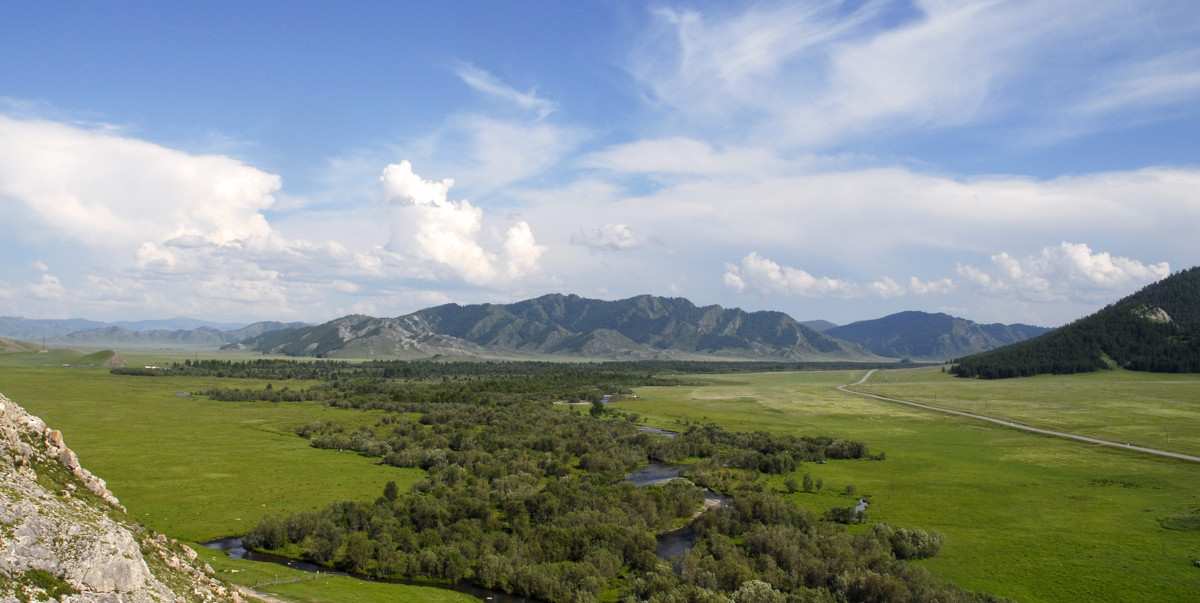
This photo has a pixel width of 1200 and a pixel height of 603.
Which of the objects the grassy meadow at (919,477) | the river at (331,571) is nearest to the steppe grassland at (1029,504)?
the grassy meadow at (919,477)

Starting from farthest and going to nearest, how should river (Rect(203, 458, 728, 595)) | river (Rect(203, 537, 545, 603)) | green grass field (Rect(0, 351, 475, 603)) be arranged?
1. river (Rect(203, 458, 728, 595))
2. river (Rect(203, 537, 545, 603))
3. green grass field (Rect(0, 351, 475, 603))

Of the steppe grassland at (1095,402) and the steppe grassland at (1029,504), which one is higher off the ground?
the steppe grassland at (1095,402)

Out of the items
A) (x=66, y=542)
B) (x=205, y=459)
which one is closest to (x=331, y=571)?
(x=66, y=542)

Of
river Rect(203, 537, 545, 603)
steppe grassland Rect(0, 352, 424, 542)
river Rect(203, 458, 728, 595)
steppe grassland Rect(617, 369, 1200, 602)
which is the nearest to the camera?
steppe grassland Rect(617, 369, 1200, 602)

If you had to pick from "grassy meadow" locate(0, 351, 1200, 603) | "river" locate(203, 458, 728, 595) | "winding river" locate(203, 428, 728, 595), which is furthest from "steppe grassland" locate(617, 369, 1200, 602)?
"river" locate(203, 458, 728, 595)

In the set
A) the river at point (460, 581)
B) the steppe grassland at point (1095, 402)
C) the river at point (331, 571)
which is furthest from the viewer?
the steppe grassland at point (1095, 402)

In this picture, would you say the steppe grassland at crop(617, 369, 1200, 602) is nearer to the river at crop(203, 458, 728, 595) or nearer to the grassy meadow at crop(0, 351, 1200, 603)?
the grassy meadow at crop(0, 351, 1200, 603)

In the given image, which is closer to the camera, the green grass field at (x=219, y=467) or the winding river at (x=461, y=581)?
the green grass field at (x=219, y=467)

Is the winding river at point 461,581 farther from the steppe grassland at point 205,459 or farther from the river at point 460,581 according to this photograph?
the steppe grassland at point 205,459
